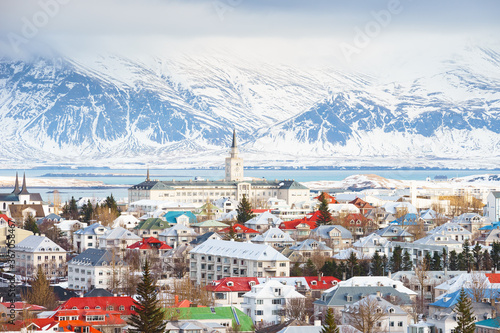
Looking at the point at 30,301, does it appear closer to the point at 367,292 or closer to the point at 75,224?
the point at 367,292

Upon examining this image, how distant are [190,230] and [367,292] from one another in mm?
42231

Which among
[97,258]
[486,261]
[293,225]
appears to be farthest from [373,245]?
[97,258]

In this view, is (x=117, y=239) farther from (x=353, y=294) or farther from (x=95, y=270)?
(x=353, y=294)

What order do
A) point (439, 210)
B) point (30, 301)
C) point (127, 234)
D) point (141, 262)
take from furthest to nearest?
point (439, 210) → point (127, 234) → point (141, 262) → point (30, 301)

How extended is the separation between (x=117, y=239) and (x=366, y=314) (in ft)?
146

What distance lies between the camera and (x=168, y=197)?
598 feet

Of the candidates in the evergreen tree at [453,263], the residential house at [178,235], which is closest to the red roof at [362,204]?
the residential house at [178,235]

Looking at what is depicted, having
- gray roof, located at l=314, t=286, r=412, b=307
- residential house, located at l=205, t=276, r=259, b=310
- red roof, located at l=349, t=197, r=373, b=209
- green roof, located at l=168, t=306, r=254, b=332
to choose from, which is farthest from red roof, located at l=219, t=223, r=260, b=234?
green roof, located at l=168, t=306, r=254, b=332

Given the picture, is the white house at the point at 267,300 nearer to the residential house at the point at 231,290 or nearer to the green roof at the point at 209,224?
the residential house at the point at 231,290

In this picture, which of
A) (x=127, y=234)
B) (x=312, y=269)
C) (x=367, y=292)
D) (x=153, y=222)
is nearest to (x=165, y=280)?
(x=312, y=269)

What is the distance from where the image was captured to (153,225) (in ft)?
356

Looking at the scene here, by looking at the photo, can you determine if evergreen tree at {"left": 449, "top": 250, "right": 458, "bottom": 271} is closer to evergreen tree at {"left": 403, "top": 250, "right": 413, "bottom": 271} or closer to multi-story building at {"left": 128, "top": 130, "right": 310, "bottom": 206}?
evergreen tree at {"left": 403, "top": 250, "right": 413, "bottom": 271}

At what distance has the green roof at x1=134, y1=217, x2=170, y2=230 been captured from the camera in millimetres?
107694

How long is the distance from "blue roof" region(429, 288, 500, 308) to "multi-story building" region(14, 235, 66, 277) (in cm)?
Result: 3459
